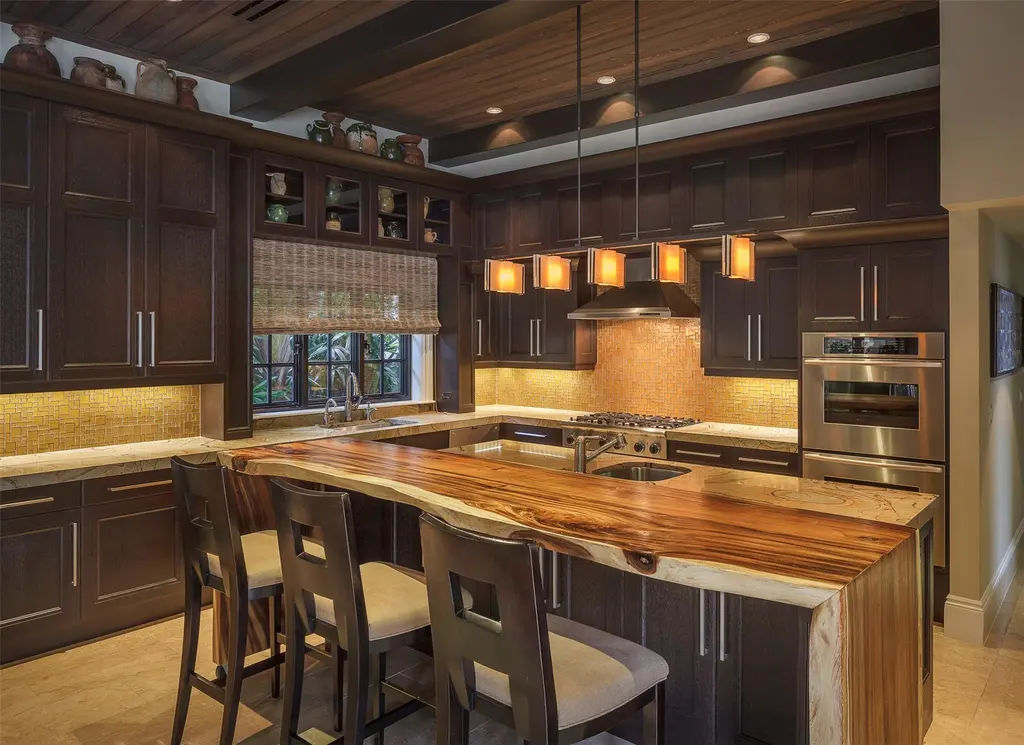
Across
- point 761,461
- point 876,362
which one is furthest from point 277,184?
point 876,362

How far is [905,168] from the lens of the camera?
4.10 metres

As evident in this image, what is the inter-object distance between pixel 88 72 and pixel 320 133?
151cm

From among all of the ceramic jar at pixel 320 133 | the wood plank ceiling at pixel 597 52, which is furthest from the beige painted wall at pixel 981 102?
the ceramic jar at pixel 320 133

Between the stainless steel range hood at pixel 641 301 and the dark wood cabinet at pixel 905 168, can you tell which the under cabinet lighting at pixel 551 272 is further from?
the dark wood cabinet at pixel 905 168

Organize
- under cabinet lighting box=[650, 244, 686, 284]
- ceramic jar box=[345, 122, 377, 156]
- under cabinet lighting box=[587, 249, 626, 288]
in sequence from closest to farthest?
under cabinet lighting box=[650, 244, 686, 284]
under cabinet lighting box=[587, 249, 626, 288]
ceramic jar box=[345, 122, 377, 156]

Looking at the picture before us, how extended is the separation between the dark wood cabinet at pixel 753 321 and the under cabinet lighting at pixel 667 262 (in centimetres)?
172

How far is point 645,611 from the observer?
2410mm

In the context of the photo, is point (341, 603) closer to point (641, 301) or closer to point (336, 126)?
point (641, 301)

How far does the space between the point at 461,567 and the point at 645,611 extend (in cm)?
101

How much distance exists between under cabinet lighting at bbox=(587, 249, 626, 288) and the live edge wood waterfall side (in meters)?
1.07

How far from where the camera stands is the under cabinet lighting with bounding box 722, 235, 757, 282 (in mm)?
3023

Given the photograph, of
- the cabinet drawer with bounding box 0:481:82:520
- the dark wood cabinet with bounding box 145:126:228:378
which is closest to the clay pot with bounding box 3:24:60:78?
the dark wood cabinet with bounding box 145:126:228:378

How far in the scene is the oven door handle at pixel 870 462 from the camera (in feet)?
13.2

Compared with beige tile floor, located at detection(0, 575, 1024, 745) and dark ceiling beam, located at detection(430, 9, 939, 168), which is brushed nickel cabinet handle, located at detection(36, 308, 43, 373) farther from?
dark ceiling beam, located at detection(430, 9, 939, 168)
